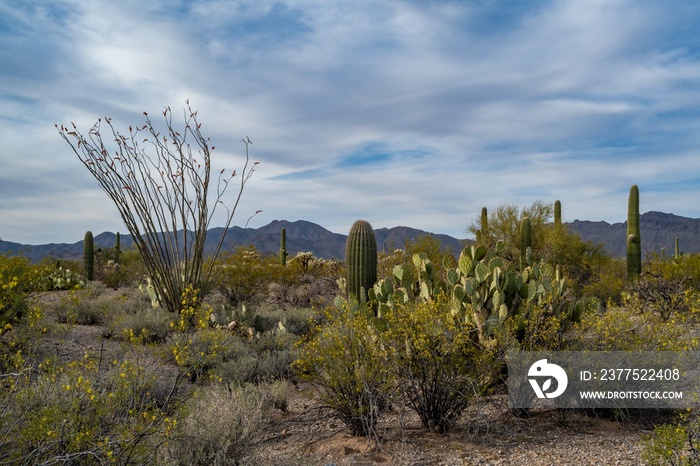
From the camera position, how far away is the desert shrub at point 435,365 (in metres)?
5.56

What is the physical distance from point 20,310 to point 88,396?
5.75m

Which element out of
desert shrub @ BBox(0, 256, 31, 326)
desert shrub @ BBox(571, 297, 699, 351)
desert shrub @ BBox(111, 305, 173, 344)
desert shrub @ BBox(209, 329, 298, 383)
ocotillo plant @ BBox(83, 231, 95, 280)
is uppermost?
ocotillo plant @ BBox(83, 231, 95, 280)

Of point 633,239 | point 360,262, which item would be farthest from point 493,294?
point 633,239

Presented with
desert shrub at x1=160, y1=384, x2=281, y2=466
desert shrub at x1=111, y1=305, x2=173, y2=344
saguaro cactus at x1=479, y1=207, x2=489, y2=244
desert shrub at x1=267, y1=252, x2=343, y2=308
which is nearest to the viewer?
desert shrub at x1=160, y1=384, x2=281, y2=466

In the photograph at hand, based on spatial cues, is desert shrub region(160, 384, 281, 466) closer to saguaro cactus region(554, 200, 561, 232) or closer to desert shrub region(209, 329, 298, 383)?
desert shrub region(209, 329, 298, 383)

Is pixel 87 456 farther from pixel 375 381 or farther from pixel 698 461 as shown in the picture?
pixel 698 461

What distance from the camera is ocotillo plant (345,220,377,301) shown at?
36.4 feet

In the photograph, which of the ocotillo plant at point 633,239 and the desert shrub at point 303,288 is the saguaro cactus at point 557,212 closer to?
the ocotillo plant at point 633,239

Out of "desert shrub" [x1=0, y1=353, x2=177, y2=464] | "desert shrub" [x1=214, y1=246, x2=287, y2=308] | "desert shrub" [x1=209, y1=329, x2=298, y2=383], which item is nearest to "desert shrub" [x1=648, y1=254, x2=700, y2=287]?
"desert shrub" [x1=214, y1=246, x2=287, y2=308]

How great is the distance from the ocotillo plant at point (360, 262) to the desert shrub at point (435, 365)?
5.13m

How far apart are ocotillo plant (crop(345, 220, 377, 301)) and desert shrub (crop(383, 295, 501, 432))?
5.13 m

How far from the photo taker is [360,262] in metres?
11.2

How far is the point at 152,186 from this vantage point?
1177 centimetres

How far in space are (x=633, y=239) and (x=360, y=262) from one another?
528 inches
